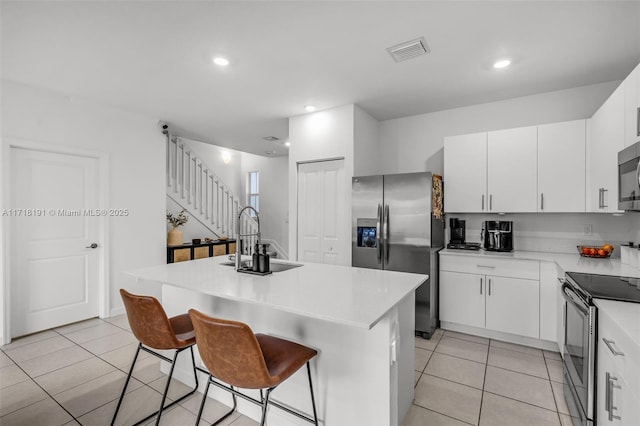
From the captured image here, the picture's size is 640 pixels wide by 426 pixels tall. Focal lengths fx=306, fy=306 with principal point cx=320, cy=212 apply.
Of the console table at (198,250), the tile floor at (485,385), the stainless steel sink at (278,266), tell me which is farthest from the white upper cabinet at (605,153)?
the console table at (198,250)

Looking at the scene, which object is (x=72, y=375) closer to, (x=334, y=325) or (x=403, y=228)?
(x=334, y=325)

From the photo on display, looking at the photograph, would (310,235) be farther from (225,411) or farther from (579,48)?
(579,48)

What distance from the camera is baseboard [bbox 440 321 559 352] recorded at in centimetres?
298

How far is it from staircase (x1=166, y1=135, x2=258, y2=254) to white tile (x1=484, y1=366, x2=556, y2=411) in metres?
4.06

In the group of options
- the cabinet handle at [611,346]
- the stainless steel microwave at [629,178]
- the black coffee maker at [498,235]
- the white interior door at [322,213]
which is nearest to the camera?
the cabinet handle at [611,346]

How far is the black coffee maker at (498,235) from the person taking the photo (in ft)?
11.3

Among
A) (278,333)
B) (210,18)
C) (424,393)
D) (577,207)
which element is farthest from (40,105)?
(577,207)

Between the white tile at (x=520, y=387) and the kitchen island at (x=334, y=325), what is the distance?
0.79m

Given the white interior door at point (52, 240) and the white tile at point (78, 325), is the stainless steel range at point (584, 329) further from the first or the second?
the white interior door at point (52, 240)

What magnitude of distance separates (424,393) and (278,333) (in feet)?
4.10

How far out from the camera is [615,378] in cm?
138

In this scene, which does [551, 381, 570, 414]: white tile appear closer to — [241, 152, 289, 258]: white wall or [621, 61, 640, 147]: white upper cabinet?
[621, 61, 640, 147]: white upper cabinet

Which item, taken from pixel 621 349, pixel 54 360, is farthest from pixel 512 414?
pixel 54 360

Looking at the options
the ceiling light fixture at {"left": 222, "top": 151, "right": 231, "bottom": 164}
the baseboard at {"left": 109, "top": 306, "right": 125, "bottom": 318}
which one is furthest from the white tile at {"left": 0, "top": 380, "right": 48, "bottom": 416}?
the ceiling light fixture at {"left": 222, "top": 151, "right": 231, "bottom": 164}
